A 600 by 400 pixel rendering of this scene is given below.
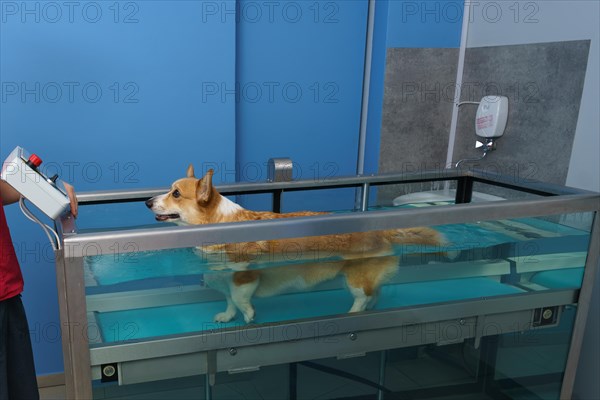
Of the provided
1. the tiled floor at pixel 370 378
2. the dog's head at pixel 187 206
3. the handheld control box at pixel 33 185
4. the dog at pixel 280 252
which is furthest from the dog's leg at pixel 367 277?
the handheld control box at pixel 33 185

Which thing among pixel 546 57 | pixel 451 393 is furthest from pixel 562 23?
pixel 451 393

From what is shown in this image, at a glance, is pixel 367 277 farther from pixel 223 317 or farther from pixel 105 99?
pixel 105 99

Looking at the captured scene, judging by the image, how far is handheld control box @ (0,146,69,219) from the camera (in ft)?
3.15

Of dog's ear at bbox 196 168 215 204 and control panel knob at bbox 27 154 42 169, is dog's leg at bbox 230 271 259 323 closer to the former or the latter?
dog's ear at bbox 196 168 215 204

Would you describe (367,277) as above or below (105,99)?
below

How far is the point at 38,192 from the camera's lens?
0.98m

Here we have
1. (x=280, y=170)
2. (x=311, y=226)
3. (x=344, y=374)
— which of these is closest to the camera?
(x=311, y=226)

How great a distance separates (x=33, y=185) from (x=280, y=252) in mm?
534

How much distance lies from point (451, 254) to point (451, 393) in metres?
0.62

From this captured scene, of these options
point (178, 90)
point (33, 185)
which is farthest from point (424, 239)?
point (178, 90)

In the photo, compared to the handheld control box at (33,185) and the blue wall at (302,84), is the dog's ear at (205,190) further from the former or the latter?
the blue wall at (302,84)

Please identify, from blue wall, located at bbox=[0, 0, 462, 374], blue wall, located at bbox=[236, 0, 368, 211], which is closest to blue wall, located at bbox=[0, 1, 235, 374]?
blue wall, located at bbox=[0, 0, 462, 374]

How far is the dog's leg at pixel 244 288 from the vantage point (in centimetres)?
118

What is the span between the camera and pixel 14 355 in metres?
1.26
